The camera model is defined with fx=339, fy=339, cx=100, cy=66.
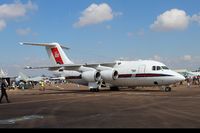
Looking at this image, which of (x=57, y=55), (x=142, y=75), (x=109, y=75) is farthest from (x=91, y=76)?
(x=57, y=55)

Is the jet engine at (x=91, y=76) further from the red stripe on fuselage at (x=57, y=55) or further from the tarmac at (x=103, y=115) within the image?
the tarmac at (x=103, y=115)

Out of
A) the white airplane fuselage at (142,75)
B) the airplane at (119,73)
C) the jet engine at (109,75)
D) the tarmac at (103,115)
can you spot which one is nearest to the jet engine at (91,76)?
the airplane at (119,73)

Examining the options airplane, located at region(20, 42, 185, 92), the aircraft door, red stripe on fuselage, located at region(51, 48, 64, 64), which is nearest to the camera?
airplane, located at region(20, 42, 185, 92)

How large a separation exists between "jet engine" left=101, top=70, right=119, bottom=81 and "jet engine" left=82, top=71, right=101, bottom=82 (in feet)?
1.78

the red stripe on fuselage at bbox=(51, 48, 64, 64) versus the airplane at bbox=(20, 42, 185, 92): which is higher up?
the red stripe on fuselage at bbox=(51, 48, 64, 64)

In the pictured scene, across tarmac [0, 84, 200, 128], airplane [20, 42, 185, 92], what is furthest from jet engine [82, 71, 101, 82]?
Answer: tarmac [0, 84, 200, 128]

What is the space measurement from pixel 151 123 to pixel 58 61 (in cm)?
3231

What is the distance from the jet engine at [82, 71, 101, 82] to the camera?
36.2 metres

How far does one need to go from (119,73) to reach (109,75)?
1.14 meters

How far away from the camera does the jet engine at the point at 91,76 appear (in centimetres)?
3622

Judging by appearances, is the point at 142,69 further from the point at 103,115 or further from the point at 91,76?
the point at 103,115

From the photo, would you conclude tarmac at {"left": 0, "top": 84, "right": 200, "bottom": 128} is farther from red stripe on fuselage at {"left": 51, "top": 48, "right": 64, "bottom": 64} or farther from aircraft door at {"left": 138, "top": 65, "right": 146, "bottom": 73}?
red stripe on fuselage at {"left": 51, "top": 48, "right": 64, "bottom": 64}
